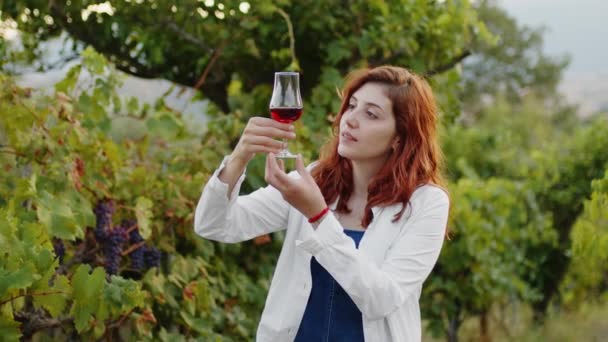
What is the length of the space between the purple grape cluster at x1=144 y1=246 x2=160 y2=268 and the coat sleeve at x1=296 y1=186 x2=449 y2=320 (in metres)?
1.38

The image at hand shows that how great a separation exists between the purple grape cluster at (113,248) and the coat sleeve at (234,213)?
2.44ft

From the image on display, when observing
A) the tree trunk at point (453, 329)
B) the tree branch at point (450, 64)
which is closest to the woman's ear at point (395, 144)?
the tree branch at point (450, 64)

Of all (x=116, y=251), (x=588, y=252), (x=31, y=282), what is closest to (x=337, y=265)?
(x=31, y=282)

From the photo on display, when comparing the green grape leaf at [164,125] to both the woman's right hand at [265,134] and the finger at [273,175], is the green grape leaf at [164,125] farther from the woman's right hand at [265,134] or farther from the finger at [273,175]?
the finger at [273,175]

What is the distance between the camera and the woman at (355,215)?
7.84 feet

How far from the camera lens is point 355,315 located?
8.54 ft

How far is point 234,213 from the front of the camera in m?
2.76

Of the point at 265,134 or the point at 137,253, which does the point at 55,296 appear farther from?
the point at 137,253

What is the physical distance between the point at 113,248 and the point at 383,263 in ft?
4.32

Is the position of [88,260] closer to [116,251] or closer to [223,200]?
[116,251]

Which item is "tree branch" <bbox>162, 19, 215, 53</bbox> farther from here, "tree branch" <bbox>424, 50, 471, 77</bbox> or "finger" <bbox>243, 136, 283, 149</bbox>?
"finger" <bbox>243, 136, 283, 149</bbox>

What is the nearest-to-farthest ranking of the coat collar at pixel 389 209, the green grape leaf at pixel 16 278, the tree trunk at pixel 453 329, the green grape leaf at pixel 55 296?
the green grape leaf at pixel 16 278 → the green grape leaf at pixel 55 296 → the coat collar at pixel 389 209 → the tree trunk at pixel 453 329

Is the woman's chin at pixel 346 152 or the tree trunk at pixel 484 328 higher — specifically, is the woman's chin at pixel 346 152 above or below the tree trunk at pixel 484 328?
above

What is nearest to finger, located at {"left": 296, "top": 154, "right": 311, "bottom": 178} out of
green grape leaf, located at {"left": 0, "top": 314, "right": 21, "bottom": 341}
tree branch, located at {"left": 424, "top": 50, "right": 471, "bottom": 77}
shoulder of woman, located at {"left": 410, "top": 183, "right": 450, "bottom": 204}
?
shoulder of woman, located at {"left": 410, "top": 183, "right": 450, "bottom": 204}
